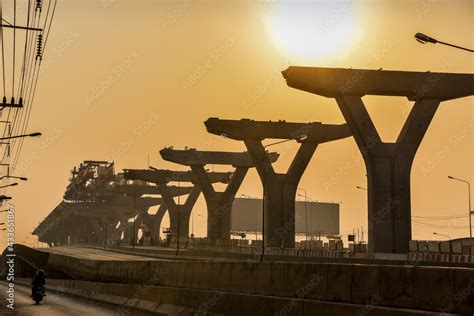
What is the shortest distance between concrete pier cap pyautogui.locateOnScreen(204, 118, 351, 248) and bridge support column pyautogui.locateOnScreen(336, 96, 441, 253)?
89.6 feet

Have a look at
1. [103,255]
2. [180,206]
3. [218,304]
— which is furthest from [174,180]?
[218,304]

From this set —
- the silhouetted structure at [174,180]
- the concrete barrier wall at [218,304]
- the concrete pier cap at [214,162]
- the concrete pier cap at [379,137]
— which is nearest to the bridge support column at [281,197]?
the concrete pier cap at [379,137]

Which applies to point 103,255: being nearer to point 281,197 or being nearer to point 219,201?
point 219,201

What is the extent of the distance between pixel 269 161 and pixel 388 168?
3183cm

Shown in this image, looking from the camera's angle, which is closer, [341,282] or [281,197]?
[341,282]

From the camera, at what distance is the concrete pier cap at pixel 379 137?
230ft

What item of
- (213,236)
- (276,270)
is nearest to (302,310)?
(276,270)

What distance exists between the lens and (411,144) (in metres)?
70.9

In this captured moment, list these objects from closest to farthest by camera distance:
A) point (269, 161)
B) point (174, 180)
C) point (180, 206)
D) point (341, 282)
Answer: point (341, 282), point (269, 161), point (174, 180), point (180, 206)

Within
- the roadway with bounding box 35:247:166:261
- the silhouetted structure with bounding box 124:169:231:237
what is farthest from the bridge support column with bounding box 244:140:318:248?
the silhouetted structure with bounding box 124:169:231:237

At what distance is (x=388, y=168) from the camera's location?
70688 millimetres

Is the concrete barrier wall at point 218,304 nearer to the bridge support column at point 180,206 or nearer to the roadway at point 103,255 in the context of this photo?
the roadway at point 103,255

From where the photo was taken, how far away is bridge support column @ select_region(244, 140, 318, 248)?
99.9 meters

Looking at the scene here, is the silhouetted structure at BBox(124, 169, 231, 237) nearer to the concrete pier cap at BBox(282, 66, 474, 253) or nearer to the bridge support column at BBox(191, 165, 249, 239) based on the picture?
the bridge support column at BBox(191, 165, 249, 239)
